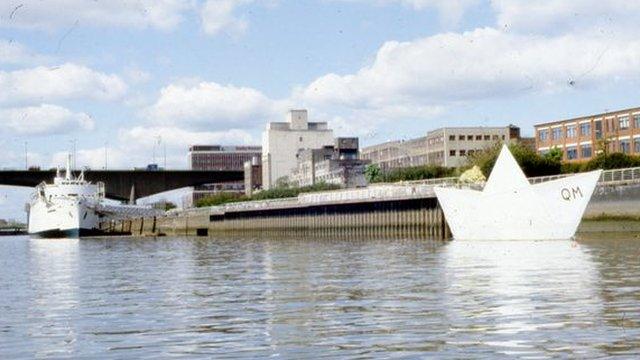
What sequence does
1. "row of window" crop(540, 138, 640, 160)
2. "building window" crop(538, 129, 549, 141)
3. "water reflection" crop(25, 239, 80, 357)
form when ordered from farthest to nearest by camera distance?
"building window" crop(538, 129, 549, 141) < "row of window" crop(540, 138, 640, 160) < "water reflection" crop(25, 239, 80, 357)

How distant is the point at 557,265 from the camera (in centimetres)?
4431

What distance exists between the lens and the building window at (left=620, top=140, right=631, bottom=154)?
159875mm

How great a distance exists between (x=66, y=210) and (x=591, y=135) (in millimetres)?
84960

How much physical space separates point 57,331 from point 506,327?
10.7 meters

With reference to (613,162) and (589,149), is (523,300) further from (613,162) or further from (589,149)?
(589,149)

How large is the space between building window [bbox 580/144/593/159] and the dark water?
122054 mm

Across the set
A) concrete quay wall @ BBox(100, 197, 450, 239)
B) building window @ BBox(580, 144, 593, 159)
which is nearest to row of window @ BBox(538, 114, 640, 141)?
building window @ BBox(580, 144, 593, 159)

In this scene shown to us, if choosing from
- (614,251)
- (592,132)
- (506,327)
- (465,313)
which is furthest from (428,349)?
(592,132)

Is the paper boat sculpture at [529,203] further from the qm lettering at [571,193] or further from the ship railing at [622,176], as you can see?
the ship railing at [622,176]

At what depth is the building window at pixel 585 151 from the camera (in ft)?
552

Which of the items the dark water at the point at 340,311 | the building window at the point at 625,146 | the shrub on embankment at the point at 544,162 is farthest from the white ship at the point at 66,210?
the dark water at the point at 340,311

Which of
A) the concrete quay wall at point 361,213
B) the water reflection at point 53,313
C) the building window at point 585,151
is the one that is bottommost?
the water reflection at point 53,313

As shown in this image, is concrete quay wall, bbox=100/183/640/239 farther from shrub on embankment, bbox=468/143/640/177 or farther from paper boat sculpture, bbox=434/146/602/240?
shrub on embankment, bbox=468/143/640/177

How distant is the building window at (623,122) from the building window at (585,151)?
801 cm
